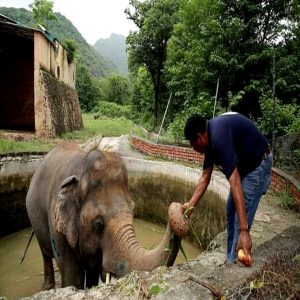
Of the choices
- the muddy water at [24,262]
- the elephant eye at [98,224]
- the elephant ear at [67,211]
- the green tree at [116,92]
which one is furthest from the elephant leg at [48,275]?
the green tree at [116,92]

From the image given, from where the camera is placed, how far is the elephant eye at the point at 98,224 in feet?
11.5

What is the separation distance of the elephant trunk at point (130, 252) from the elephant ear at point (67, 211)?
0.47 meters

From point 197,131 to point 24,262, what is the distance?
597 cm

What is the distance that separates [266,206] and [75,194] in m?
3.47

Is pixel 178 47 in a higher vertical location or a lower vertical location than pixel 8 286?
higher

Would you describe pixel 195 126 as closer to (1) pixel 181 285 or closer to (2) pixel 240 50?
(1) pixel 181 285

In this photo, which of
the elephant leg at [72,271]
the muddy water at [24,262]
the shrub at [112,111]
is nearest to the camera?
the elephant leg at [72,271]

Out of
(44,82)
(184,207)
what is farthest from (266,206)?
(44,82)

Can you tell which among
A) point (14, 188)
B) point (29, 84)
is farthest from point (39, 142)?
point (29, 84)

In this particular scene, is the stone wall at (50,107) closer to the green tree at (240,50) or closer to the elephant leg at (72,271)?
the green tree at (240,50)

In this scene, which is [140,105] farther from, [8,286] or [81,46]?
[81,46]

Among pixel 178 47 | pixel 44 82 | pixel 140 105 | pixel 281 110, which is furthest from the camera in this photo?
pixel 140 105

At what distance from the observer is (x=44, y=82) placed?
15211 mm

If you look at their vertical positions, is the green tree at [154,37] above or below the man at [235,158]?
above
